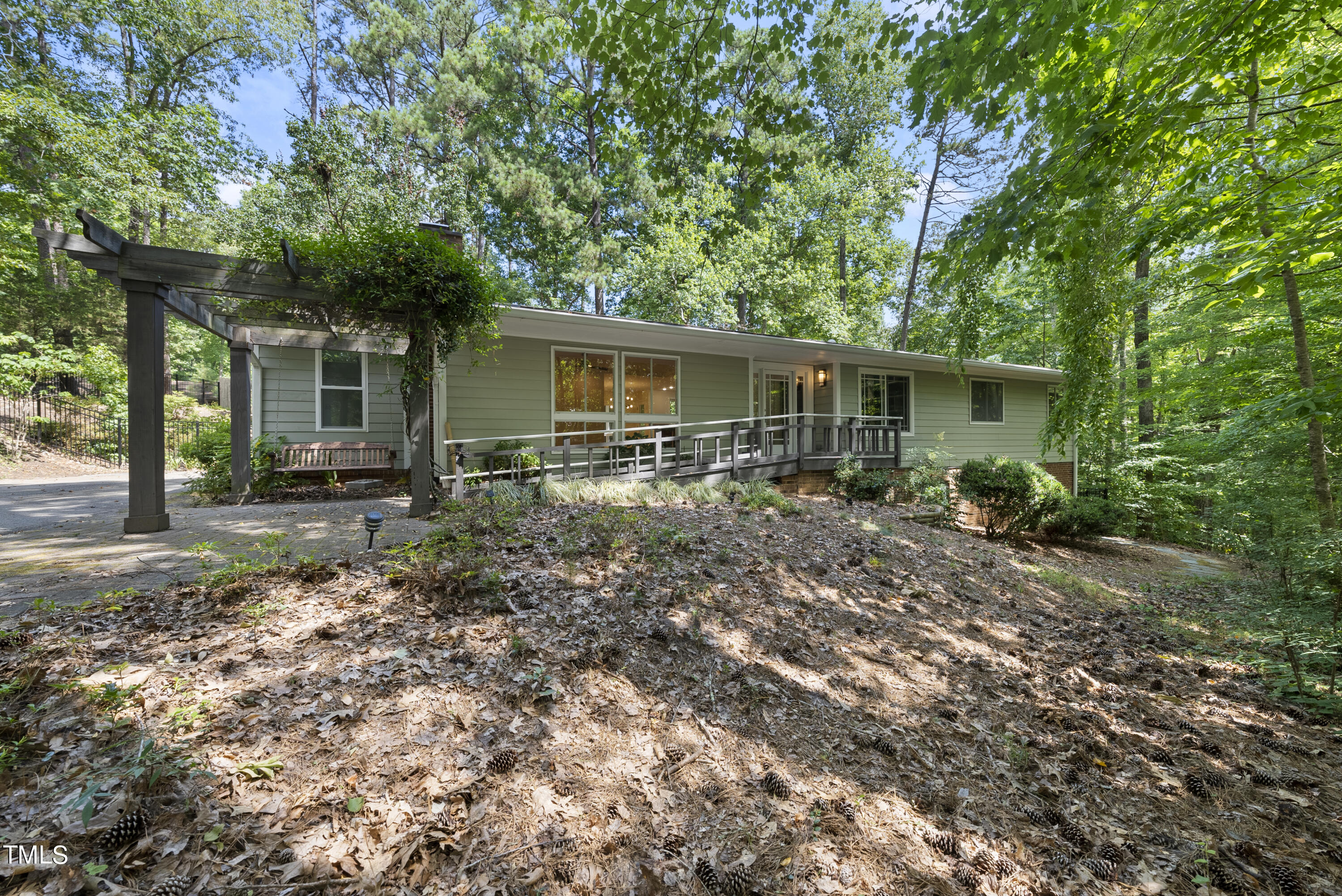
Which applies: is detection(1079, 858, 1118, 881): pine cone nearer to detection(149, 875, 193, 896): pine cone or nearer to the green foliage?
detection(149, 875, 193, 896): pine cone

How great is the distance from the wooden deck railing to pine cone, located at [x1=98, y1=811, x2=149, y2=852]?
5.30 m

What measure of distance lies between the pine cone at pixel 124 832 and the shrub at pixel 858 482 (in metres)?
10.1

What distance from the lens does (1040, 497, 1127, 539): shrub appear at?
35.1 feet

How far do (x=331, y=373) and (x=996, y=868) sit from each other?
39.8 ft

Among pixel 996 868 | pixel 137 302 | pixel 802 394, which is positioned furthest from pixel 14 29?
pixel 996 868

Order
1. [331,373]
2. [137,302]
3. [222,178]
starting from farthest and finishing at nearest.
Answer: [222,178]
[331,373]
[137,302]

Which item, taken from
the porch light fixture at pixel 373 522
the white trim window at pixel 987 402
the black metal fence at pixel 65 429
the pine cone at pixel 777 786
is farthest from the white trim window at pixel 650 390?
the black metal fence at pixel 65 429

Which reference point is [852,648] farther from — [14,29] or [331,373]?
[14,29]

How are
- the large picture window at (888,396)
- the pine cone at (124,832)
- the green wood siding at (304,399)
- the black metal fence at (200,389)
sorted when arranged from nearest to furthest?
the pine cone at (124,832) → the green wood siding at (304,399) → the large picture window at (888,396) → the black metal fence at (200,389)

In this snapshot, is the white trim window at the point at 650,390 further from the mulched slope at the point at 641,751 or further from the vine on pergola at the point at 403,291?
the mulched slope at the point at 641,751

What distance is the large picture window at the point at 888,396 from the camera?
→ 47.0ft

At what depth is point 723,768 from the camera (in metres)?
2.37

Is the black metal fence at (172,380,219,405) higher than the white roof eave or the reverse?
higher

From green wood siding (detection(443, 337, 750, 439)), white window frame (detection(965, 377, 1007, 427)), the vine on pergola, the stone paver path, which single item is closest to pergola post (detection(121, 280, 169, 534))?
the stone paver path
